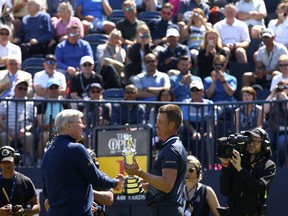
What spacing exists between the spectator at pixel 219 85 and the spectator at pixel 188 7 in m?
3.16

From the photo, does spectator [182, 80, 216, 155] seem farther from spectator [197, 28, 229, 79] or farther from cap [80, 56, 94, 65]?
spectator [197, 28, 229, 79]

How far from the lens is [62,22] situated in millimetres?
19688

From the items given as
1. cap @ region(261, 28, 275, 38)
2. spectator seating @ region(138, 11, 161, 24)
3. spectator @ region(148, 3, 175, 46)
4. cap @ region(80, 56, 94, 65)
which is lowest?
cap @ region(80, 56, 94, 65)

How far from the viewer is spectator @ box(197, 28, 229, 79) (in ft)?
59.5

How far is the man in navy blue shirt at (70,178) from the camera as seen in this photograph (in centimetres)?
949

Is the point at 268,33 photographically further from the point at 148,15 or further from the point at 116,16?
the point at 116,16

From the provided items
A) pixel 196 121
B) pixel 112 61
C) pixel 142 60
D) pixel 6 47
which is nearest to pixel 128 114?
pixel 196 121

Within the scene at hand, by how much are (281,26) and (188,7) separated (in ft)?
7.40

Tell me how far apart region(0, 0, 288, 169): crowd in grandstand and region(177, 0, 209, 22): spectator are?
20mm

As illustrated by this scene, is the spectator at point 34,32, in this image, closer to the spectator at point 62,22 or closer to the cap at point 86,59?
the spectator at point 62,22

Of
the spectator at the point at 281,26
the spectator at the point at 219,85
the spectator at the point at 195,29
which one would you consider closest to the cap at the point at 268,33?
the spectator at the point at 281,26

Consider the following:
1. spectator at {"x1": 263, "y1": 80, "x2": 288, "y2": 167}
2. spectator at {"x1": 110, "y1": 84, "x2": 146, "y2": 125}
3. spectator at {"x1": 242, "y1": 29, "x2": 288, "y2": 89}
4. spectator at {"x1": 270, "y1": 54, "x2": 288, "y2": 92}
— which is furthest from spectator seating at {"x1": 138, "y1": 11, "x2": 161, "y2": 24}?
spectator at {"x1": 263, "y1": 80, "x2": 288, "y2": 167}

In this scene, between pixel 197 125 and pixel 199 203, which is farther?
pixel 197 125

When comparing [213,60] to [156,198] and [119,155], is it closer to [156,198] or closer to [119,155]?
[119,155]
